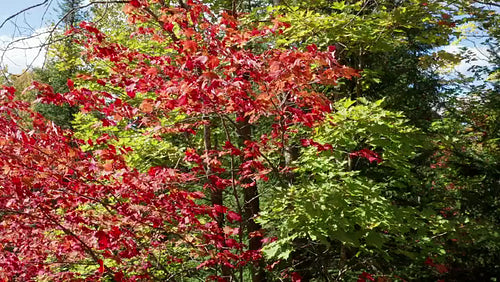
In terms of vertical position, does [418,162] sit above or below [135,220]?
below

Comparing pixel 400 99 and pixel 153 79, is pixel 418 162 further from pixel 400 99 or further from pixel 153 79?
pixel 153 79

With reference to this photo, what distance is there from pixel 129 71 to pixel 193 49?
162 centimetres

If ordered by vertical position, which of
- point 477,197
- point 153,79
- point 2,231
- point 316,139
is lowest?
point 477,197

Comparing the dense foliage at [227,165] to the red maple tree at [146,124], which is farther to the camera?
the dense foliage at [227,165]

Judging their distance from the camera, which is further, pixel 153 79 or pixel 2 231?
pixel 2 231

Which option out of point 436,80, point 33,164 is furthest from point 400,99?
point 33,164

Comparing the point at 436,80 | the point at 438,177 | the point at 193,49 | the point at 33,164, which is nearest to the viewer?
the point at 193,49

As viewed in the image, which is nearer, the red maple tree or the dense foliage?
the red maple tree

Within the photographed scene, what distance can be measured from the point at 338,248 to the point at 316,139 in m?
3.02

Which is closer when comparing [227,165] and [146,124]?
[146,124]

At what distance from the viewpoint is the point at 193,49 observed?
3.18m

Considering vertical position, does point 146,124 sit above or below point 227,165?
above

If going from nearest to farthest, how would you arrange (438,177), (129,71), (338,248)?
1. (129,71)
2. (338,248)
3. (438,177)

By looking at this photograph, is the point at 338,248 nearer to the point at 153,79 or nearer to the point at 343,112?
the point at 343,112
